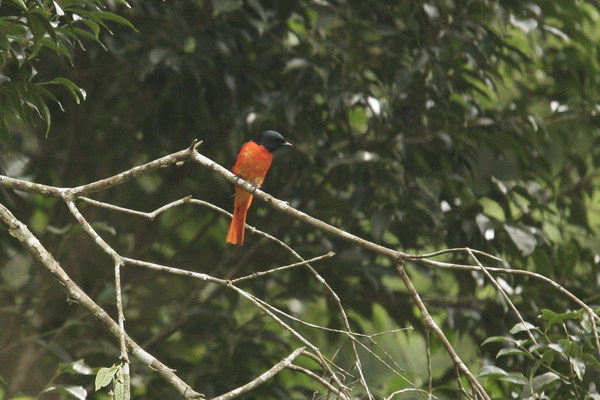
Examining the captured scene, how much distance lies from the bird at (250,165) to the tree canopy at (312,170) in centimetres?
8

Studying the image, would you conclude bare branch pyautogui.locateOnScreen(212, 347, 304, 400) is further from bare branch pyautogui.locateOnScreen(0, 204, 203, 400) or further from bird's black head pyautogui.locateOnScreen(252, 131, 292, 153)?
bird's black head pyautogui.locateOnScreen(252, 131, 292, 153)

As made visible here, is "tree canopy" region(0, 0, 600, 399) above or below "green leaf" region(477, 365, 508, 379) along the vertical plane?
below

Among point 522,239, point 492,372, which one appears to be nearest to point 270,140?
point 522,239

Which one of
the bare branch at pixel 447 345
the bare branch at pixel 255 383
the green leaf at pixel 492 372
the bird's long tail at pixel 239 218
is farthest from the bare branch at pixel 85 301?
the bird's long tail at pixel 239 218

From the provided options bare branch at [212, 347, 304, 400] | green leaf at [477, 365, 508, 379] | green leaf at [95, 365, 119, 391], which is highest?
green leaf at [95, 365, 119, 391]

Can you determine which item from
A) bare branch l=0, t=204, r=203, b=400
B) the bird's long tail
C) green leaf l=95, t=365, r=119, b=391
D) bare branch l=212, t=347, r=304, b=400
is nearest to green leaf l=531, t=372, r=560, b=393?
bare branch l=212, t=347, r=304, b=400

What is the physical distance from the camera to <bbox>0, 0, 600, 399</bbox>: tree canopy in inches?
142

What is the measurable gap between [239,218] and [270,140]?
414 millimetres

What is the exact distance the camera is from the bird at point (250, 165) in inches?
152

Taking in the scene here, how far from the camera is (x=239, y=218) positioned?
12.9 feet

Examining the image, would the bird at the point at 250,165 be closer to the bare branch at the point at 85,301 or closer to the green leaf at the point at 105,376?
the bare branch at the point at 85,301

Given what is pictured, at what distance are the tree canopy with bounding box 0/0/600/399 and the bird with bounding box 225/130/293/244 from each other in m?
0.08

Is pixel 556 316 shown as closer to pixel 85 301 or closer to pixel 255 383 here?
pixel 255 383

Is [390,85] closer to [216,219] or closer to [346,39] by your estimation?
[346,39]
